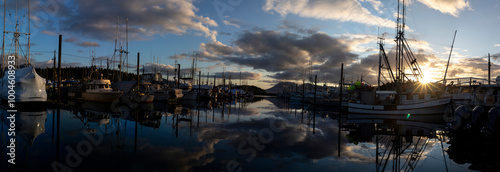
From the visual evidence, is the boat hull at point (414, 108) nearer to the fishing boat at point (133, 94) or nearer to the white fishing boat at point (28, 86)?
the fishing boat at point (133, 94)

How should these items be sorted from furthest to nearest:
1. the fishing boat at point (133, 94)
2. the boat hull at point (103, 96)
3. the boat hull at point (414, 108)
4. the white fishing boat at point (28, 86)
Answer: the fishing boat at point (133, 94), the boat hull at point (103, 96), the boat hull at point (414, 108), the white fishing boat at point (28, 86)

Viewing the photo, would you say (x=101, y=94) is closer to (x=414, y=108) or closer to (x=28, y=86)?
(x=28, y=86)

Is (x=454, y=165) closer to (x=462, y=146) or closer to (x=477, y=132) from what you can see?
(x=462, y=146)

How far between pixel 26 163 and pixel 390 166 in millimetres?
13721

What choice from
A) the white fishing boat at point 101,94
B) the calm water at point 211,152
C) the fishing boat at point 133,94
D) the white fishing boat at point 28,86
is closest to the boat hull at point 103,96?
the white fishing boat at point 101,94

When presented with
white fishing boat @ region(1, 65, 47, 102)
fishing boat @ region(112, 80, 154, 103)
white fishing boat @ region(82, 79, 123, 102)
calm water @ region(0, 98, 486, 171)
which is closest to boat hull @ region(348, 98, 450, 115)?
calm water @ region(0, 98, 486, 171)

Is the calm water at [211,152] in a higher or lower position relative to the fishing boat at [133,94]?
lower

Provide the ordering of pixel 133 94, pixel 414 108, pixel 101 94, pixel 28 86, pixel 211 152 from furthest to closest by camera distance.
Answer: pixel 133 94 < pixel 101 94 < pixel 414 108 < pixel 28 86 < pixel 211 152

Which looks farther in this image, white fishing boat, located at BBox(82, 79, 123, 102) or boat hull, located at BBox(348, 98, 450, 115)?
white fishing boat, located at BBox(82, 79, 123, 102)

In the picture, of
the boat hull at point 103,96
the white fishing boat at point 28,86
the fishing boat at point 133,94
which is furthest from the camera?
the fishing boat at point 133,94

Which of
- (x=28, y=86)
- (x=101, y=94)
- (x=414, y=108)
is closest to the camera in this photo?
(x=28, y=86)

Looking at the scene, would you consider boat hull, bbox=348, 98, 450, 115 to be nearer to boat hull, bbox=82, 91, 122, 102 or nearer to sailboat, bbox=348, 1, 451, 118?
sailboat, bbox=348, 1, 451, 118

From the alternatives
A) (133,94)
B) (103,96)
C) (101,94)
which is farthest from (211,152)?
(133,94)

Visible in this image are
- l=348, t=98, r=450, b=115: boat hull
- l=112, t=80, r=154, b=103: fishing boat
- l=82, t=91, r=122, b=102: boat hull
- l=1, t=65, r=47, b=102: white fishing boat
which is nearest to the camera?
l=1, t=65, r=47, b=102: white fishing boat
